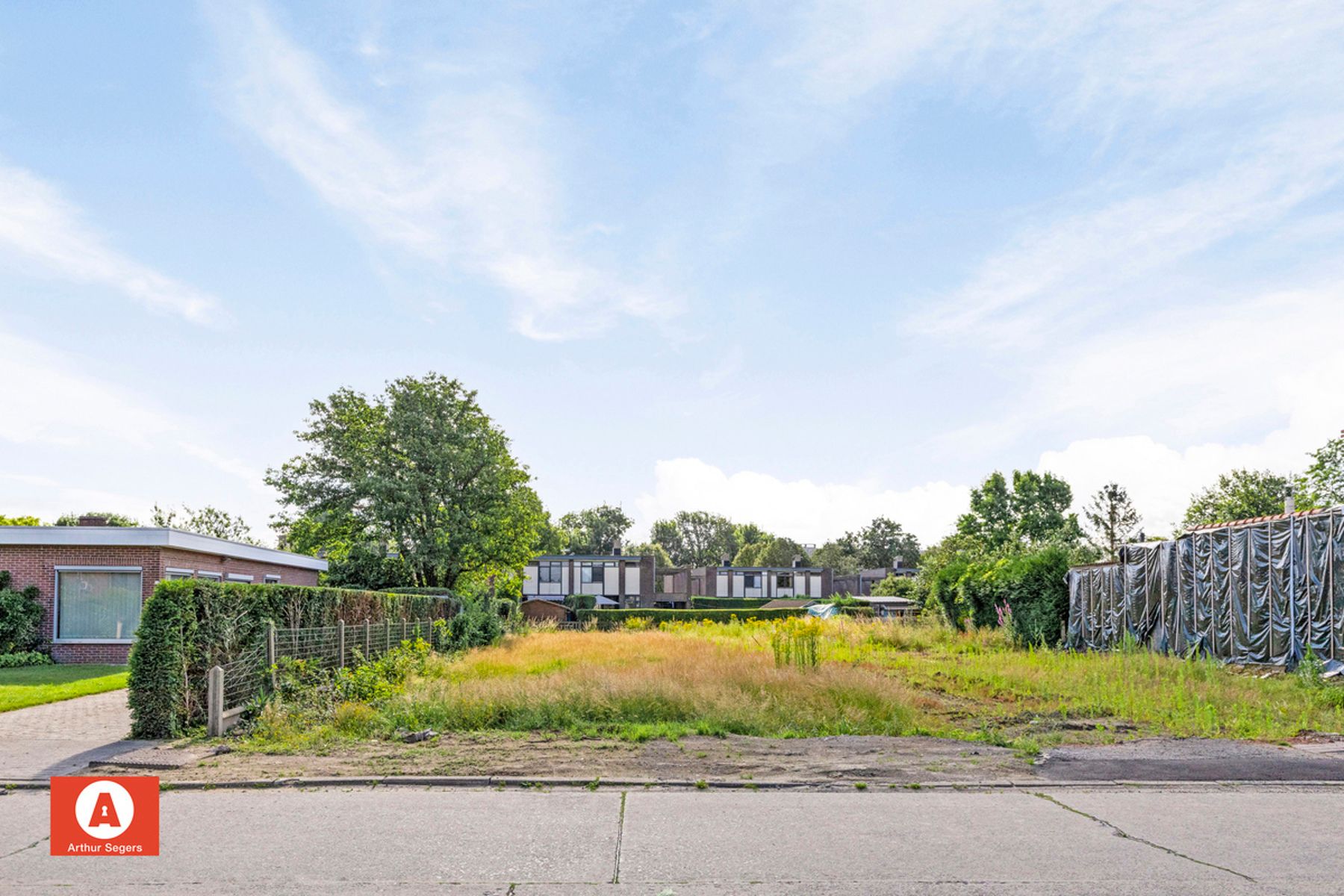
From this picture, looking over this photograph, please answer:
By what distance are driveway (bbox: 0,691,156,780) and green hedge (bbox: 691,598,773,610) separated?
58.5 metres

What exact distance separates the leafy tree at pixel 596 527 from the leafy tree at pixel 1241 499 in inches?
2486

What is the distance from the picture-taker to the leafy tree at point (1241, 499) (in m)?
52.2

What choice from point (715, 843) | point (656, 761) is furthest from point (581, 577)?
point (715, 843)

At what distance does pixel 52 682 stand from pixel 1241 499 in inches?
2196

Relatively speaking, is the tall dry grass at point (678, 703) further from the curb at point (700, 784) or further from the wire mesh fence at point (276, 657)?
the curb at point (700, 784)

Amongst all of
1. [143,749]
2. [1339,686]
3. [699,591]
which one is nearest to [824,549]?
[699,591]

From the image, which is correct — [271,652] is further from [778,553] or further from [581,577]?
[778,553]

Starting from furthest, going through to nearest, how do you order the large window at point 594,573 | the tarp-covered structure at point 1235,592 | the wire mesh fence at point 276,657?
the large window at point 594,573, the tarp-covered structure at point 1235,592, the wire mesh fence at point 276,657

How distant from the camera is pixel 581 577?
77.6 metres

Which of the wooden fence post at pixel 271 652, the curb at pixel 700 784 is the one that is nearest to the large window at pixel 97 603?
the wooden fence post at pixel 271 652

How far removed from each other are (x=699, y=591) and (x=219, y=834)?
8257 cm

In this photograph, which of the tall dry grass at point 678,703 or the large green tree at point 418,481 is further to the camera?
the large green tree at point 418,481

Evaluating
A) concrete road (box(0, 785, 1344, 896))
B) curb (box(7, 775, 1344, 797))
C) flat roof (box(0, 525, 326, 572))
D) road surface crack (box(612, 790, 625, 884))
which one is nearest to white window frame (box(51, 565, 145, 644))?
flat roof (box(0, 525, 326, 572))

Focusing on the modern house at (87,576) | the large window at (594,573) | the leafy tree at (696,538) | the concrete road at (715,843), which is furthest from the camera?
the leafy tree at (696,538)
